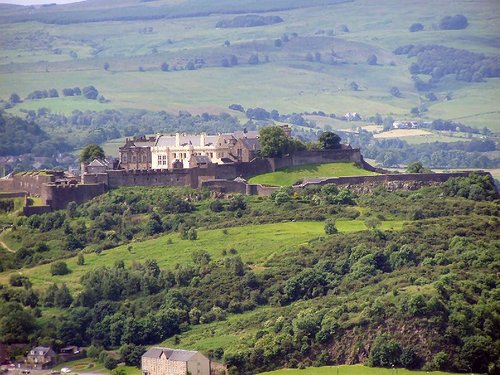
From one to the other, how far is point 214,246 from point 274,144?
38.5 ft

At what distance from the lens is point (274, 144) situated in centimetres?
9181

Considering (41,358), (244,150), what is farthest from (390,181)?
(41,358)

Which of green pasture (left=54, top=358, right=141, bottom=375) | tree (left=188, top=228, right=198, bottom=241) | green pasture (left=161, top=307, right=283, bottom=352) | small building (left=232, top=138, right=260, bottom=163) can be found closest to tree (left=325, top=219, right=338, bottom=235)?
tree (left=188, top=228, right=198, bottom=241)

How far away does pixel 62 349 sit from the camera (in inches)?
2813

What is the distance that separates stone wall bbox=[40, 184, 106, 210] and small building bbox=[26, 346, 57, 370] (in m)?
17.9

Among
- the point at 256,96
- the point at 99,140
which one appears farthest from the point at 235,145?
the point at 256,96

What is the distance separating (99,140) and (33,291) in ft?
238

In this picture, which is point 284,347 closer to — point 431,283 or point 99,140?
point 431,283

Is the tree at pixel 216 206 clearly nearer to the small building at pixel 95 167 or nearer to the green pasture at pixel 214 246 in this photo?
the green pasture at pixel 214 246

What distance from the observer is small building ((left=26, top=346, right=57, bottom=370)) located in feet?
229

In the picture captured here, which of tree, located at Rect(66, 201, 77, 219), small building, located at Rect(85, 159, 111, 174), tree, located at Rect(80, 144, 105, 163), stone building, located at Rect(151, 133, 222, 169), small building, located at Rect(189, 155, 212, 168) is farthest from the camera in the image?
tree, located at Rect(80, 144, 105, 163)

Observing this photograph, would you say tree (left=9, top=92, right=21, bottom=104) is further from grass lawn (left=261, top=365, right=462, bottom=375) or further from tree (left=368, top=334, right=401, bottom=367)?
tree (left=368, top=334, right=401, bottom=367)

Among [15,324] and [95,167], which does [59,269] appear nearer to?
[15,324]

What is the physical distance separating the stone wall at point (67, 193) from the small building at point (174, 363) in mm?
22139
